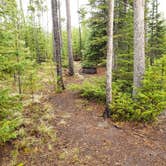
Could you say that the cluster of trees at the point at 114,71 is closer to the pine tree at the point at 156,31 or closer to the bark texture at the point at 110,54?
the bark texture at the point at 110,54

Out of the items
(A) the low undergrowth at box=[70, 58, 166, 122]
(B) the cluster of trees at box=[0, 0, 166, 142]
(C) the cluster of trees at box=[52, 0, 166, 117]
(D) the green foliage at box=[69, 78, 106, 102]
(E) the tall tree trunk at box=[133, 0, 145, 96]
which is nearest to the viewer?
(B) the cluster of trees at box=[0, 0, 166, 142]

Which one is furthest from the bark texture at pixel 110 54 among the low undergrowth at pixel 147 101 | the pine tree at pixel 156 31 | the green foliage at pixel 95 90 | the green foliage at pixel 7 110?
the pine tree at pixel 156 31

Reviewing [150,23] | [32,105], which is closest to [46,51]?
[150,23]

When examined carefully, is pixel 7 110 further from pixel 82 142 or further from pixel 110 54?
pixel 110 54

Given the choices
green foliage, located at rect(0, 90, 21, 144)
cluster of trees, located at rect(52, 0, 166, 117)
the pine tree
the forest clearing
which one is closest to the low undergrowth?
the forest clearing

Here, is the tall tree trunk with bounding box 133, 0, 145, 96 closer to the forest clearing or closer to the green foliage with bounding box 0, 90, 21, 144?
the forest clearing

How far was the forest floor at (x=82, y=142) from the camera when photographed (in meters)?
5.49

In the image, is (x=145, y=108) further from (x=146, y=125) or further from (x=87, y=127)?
(x=87, y=127)

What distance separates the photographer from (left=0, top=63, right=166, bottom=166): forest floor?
216 inches

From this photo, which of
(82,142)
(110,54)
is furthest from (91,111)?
(110,54)

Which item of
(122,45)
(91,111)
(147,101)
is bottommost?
(91,111)

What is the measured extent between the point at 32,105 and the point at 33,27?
13.6m

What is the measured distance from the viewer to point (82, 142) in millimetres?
6281

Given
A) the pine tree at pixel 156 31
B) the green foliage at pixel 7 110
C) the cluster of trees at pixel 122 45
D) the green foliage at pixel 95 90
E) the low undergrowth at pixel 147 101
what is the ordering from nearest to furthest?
the green foliage at pixel 7 110
the low undergrowth at pixel 147 101
the cluster of trees at pixel 122 45
the green foliage at pixel 95 90
the pine tree at pixel 156 31
